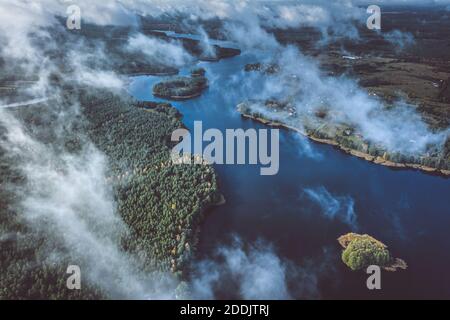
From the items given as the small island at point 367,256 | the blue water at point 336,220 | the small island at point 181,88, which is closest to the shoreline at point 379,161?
the blue water at point 336,220

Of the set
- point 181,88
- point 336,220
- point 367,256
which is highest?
point 181,88

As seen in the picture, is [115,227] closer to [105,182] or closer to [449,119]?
[105,182]

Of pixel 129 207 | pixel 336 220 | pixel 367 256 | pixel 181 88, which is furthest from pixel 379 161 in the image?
pixel 181 88

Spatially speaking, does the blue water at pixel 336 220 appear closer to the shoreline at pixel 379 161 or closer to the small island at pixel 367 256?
the small island at pixel 367 256

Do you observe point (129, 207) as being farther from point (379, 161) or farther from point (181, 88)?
point (181, 88)

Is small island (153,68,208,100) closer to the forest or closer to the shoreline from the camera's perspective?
the forest

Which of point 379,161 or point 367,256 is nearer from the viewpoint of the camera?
point 367,256

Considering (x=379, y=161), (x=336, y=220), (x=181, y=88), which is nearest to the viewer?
(x=336, y=220)
